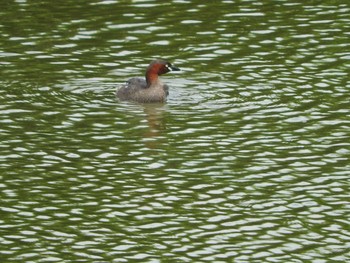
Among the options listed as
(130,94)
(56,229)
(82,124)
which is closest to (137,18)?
(130,94)

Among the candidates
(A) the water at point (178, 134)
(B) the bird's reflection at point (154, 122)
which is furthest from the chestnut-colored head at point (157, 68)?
(B) the bird's reflection at point (154, 122)

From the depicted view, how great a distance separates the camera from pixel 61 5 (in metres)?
35.9

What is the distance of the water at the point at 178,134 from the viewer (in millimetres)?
20609

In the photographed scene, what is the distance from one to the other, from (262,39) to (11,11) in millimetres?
6874

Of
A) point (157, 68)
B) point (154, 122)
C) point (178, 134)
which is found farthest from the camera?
point (157, 68)

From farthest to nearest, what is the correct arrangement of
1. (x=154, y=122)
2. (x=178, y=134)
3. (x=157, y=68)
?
1. (x=157, y=68)
2. (x=154, y=122)
3. (x=178, y=134)

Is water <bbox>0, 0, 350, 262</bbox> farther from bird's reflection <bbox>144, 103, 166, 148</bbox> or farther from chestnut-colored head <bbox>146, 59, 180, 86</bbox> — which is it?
chestnut-colored head <bbox>146, 59, 180, 86</bbox>

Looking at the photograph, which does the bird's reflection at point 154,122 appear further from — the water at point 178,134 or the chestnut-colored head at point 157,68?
the chestnut-colored head at point 157,68

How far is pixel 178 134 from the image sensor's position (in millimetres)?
25969

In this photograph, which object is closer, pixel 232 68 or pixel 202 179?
pixel 202 179

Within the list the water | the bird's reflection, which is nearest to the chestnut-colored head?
the water

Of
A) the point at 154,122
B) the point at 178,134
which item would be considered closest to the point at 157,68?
the point at 154,122

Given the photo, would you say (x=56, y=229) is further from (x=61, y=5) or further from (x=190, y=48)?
(x=61, y=5)

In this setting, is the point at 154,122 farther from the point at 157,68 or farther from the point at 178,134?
the point at 157,68
